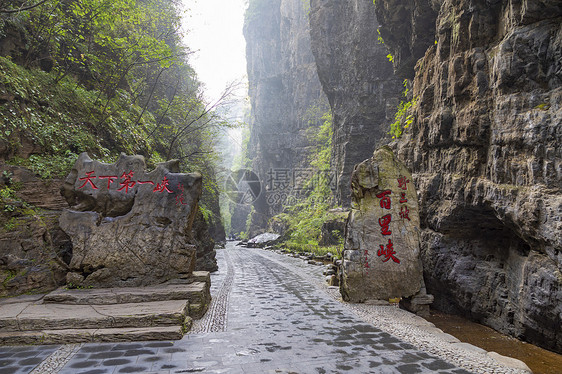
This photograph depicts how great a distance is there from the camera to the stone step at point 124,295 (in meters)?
5.36

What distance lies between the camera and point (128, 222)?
252 inches

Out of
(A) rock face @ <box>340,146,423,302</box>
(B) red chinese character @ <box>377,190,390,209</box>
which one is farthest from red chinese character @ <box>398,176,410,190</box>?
(B) red chinese character @ <box>377,190,390,209</box>

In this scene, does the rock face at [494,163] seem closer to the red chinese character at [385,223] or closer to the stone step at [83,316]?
the red chinese character at [385,223]

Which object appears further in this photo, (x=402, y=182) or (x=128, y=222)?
(x=402, y=182)

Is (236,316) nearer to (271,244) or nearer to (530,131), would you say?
(530,131)

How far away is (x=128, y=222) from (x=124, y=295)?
4.95 ft

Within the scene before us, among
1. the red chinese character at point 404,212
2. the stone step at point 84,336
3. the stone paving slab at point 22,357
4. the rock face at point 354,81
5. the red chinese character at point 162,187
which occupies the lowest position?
the stone paving slab at point 22,357

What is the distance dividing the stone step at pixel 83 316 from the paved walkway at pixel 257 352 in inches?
14.7

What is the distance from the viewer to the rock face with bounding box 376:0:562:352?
4.32 meters

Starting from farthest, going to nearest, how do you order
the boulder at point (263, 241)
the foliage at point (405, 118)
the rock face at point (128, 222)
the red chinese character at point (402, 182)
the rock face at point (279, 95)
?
the rock face at point (279, 95) < the boulder at point (263, 241) < the foliage at point (405, 118) < the red chinese character at point (402, 182) < the rock face at point (128, 222)

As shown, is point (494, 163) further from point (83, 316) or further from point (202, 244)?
point (202, 244)

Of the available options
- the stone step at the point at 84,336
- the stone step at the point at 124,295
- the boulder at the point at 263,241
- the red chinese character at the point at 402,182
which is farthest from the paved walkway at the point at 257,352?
the boulder at the point at 263,241

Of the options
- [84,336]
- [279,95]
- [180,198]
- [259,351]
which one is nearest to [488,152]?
[259,351]

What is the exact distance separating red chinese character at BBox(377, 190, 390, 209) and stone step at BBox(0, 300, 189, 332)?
440 cm
